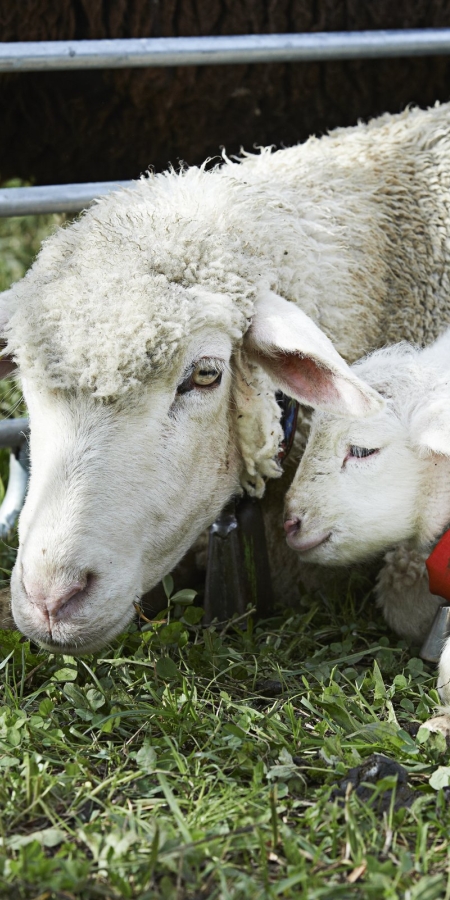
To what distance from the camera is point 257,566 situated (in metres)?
3.02

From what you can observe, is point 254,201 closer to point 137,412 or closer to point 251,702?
point 137,412

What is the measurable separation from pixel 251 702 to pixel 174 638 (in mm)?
335

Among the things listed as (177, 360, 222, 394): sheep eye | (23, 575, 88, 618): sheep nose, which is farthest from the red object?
(23, 575, 88, 618): sheep nose

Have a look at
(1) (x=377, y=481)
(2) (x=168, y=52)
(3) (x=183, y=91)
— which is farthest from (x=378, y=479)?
(3) (x=183, y=91)

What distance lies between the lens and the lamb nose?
85.9 inches

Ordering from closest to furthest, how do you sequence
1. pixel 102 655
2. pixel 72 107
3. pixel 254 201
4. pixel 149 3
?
pixel 102 655, pixel 254 201, pixel 149 3, pixel 72 107

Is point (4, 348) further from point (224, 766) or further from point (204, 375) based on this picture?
point (224, 766)

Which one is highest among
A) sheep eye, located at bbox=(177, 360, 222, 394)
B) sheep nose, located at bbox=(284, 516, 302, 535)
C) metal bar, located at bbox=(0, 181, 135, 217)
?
metal bar, located at bbox=(0, 181, 135, 217)

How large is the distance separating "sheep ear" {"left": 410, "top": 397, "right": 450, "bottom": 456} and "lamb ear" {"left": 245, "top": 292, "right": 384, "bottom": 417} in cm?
21

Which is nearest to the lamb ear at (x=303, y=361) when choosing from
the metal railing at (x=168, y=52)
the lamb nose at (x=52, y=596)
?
the lamb nose at (x=52, y=596)

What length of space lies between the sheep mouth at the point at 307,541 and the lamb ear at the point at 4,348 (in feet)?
2.89

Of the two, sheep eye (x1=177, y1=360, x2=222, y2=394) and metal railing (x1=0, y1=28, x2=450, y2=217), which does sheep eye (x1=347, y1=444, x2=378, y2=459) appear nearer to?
sheep eye (x1=177, y1=360, x2=222, y2=394)

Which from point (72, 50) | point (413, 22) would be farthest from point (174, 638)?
point (413, 22)

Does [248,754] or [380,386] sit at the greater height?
[380,386]
